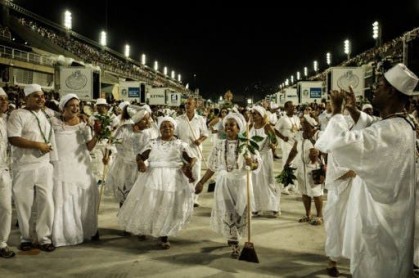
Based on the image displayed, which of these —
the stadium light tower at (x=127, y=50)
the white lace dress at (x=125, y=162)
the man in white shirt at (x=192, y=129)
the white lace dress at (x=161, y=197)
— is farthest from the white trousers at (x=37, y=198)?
the stadium light tower at (x=127, y=50)

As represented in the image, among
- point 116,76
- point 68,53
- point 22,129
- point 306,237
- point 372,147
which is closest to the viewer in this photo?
point 372,147

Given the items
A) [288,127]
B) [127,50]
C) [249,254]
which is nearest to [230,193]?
[249,254]

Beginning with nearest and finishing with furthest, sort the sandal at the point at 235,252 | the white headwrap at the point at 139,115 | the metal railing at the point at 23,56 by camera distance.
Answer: the sandal at the point at 235,252 < the white headwrap at the point at 139,115 < the metal railing at the point at 23,56

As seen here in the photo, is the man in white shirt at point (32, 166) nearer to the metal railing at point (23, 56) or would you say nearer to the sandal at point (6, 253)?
the sandal at point (6, 253)

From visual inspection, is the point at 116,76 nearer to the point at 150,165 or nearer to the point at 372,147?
the point at 150,165

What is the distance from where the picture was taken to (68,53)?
141 ft

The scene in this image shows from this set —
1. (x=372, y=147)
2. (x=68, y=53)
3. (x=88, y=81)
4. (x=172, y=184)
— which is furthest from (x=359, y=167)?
(x=68, y=53)

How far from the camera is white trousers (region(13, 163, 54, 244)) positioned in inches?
241

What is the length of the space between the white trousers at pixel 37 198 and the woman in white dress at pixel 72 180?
0.17 m

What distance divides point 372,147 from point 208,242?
3.74m

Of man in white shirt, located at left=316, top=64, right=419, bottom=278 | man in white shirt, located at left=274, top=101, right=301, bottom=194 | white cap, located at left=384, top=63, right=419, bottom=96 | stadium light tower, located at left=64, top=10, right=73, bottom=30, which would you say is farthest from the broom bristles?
stadium light tower, located at left=64, top=10, right=73, bottom=30

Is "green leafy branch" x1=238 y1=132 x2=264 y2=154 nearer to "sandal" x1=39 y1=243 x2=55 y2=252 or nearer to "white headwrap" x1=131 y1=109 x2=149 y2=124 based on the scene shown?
"white headwrap" x1=131 y1=109 x2=149 y2=124

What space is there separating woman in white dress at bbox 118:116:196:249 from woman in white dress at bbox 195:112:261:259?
1.40 feet

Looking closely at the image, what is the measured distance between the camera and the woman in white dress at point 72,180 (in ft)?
21.3
